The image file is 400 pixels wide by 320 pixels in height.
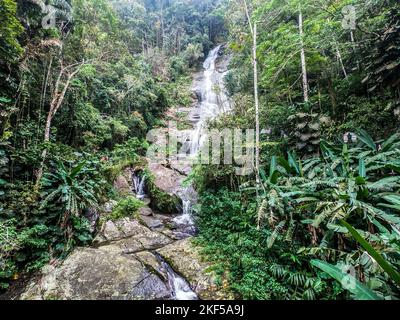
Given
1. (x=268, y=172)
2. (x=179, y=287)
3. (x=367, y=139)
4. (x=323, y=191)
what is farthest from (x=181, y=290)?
(x=367, y=139)

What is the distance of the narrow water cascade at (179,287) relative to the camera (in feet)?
13.7

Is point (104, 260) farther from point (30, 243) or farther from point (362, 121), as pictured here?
point (362, 121)

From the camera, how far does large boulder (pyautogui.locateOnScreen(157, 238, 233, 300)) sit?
13.5 feet

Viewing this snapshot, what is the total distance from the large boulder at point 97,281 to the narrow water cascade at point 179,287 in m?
0.15

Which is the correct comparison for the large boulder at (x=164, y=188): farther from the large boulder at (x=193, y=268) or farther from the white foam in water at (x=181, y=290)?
the white foam in water at (x=181, y=290)

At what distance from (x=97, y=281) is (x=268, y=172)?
4.82 m

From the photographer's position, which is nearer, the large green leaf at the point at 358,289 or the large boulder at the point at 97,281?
the large green leaf at the point at 358,289

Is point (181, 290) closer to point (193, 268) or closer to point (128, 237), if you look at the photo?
point (193, 268)

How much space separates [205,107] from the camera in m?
20.3

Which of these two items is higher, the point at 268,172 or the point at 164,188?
the point at 268,172

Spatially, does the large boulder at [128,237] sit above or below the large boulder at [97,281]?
above

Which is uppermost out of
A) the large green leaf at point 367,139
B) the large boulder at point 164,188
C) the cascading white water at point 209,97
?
the cascading white water at point 209,97

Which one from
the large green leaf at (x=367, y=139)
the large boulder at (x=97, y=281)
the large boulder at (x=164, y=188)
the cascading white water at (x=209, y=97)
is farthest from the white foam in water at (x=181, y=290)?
the cascading white water at (x=209, y=97)

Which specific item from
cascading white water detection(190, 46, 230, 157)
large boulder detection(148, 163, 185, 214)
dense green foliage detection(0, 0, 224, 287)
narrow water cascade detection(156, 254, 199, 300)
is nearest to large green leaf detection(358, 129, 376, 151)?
narrow water cascade detection(156, 254, 199, 300)
